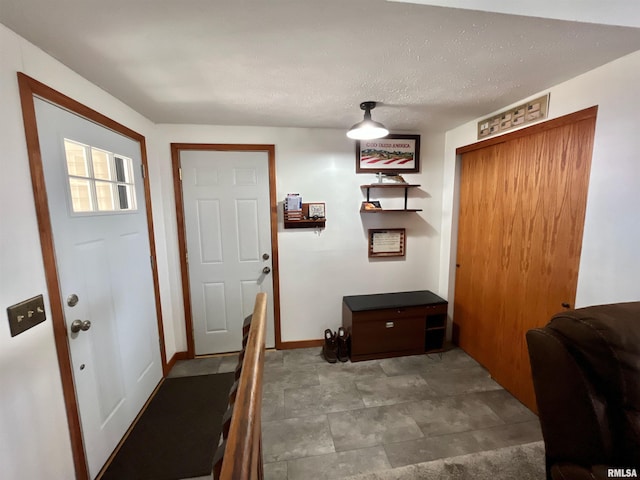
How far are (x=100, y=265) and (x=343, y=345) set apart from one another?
2063 millimetres

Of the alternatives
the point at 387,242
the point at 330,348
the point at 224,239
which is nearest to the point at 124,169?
the point at 224,239

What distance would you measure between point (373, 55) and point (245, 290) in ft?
7.28

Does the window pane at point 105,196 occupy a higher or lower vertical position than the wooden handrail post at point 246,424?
higher

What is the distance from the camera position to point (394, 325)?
2631 mm

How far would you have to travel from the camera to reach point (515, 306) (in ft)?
6.90

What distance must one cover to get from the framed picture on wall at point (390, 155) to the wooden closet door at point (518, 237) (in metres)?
0.44

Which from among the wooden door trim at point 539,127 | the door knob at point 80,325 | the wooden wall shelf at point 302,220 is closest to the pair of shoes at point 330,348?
the wooden wall shelf at point 302,220

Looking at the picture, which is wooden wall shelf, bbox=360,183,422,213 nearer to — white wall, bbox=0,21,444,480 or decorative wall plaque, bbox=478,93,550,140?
white wall, bbox=0,21,444,480

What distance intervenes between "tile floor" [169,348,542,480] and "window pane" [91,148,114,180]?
1.81 m

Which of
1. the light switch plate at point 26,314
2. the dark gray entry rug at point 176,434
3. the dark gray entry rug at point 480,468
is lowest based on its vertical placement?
the dark gray entry rug at point 176,434

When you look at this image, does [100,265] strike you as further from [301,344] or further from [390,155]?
[390,155]

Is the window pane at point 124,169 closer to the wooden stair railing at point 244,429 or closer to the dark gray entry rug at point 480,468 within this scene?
the wooden stair railing at point 244,429

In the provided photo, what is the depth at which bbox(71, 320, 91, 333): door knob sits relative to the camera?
1.38m

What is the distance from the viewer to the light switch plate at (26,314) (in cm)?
106
